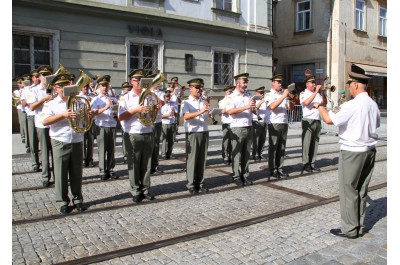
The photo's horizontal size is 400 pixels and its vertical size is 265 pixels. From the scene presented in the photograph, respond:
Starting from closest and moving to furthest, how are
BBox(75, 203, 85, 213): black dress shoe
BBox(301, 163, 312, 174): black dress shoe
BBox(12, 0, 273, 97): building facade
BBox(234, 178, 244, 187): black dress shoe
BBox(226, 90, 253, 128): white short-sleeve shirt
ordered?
BBox(75, 203, 85, 213): black dress shoe < BBox(226, 90, 253, 128): white short-sleeve shirt < BBox(234, 178, 244, 187): black dress shoe < BBox(301, 163, 312, 174): black dress shoe < BBox(12, 0, 273, 97): building facade

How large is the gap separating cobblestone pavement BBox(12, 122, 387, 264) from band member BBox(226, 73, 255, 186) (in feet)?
1.36

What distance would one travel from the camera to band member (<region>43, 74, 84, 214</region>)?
19.3 ft

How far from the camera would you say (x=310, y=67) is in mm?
28500

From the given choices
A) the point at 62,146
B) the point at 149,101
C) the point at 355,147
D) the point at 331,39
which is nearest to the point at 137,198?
the point at 62,146

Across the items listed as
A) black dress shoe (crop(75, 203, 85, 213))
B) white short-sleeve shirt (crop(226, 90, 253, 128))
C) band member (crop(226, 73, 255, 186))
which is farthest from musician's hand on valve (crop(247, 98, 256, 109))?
black dress shoe (crop(75, 203, 85, 213))

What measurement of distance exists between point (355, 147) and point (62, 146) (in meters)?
4.33

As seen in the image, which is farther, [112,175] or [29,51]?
[29,51]

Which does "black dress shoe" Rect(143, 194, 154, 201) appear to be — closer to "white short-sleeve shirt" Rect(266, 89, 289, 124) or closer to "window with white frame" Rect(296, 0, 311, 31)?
"white short-sleeve shirt" Rect(266, 89, 289, 124)

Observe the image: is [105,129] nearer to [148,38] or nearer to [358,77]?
[358,77]

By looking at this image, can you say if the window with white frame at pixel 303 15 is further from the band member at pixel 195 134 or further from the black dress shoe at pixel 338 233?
the black dress shoe at pixel 338 233

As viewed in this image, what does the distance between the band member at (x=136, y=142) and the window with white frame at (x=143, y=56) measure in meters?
10.5

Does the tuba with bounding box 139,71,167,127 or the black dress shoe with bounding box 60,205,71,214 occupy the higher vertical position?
the tuba with bounding box 139,71,167,127

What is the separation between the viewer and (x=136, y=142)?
6.55 meters

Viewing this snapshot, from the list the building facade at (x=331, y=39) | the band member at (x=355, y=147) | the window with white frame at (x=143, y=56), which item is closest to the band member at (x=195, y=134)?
the band member at (x=355, y=147)
